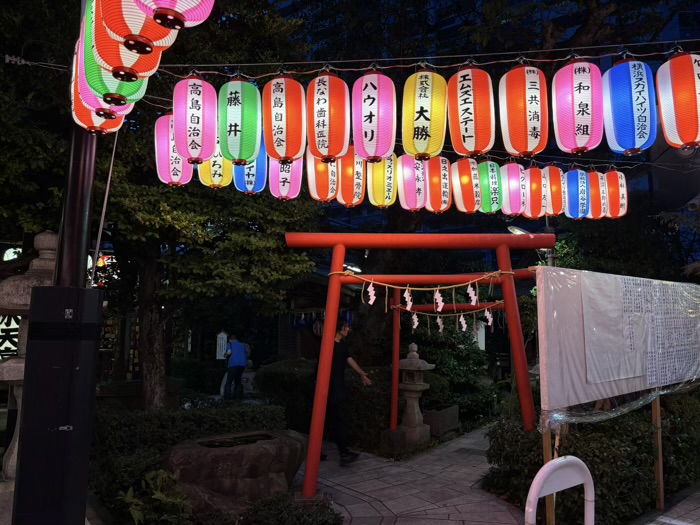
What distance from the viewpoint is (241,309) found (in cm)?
2183

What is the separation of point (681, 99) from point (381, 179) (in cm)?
540

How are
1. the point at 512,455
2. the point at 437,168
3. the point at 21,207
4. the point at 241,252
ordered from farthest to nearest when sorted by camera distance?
the point at 437,168, the point at 241,252, the point at 21,207, the point at 512,455

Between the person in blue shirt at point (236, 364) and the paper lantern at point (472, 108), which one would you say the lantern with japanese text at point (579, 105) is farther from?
the person in blue shirt at point (236, 364)

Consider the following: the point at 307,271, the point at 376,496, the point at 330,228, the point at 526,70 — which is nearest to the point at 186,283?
the point at 307,271

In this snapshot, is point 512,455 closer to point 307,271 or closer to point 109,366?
point 307,271

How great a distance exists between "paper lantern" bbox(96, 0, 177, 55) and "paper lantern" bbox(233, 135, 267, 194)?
4.72m

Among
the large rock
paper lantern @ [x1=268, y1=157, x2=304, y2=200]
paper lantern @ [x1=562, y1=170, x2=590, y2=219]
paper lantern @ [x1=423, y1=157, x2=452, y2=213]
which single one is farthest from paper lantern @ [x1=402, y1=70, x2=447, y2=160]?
paper lantern @ [x1=562, y1=170, x2=590, y2=219]

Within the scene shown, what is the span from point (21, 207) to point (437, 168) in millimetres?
7559

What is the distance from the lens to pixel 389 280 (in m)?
7.54

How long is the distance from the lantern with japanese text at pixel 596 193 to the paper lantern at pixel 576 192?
0.07 meters

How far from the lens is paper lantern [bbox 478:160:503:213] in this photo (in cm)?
1121

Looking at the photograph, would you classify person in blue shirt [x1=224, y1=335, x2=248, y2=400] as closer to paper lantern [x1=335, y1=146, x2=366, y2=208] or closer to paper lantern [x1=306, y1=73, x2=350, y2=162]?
paper lantern [x1=335, y1=146, x2=366, y2=208]

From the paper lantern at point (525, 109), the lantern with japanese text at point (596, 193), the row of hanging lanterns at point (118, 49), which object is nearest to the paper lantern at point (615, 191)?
the lantern with japanese text at point (596, 193)

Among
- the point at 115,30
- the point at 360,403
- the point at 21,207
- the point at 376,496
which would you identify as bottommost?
the point at 376,496
